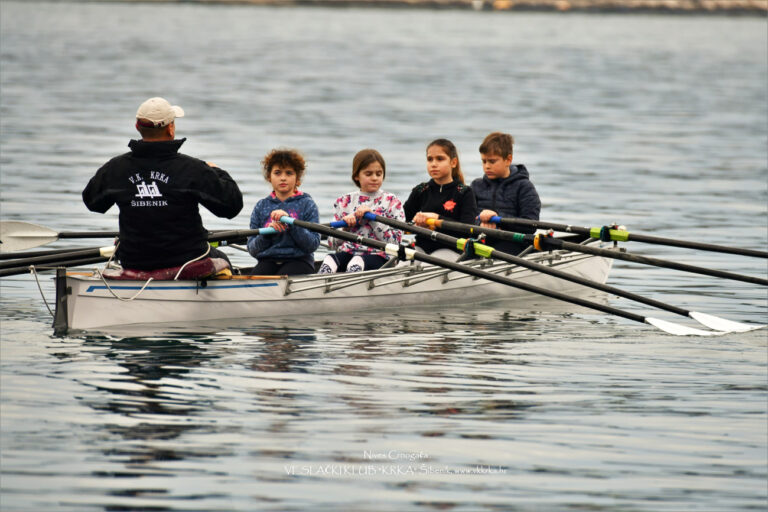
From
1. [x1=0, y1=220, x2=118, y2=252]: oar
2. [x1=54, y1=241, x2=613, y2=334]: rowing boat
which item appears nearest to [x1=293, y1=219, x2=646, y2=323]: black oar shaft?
[x1=54, y1=241, x2=613, y2=334]: rowing boat

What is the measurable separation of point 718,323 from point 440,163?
126 inches

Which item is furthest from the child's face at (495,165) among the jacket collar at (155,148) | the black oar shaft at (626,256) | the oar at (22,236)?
the oar at (22,236)

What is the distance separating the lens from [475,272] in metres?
11.9

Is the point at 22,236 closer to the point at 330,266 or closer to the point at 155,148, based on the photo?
the point at 155,148

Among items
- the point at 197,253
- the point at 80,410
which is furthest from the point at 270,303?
the point at 80,410

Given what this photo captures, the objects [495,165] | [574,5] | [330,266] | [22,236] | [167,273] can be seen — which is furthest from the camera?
[574,5]

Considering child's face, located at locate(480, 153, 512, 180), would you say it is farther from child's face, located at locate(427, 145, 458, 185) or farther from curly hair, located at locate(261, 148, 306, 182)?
curly hair, located at locate(261, 148, 306, 182)

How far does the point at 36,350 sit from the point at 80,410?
175cm

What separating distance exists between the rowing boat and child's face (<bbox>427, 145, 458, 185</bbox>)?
942mm

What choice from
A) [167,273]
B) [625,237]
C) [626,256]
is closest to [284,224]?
[167,273]

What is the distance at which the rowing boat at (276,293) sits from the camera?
11.0 m

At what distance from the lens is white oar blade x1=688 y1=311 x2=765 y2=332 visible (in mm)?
12211

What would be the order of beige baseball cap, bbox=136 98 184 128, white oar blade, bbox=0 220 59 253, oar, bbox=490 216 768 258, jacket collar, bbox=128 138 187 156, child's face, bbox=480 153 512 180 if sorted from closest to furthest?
beige baseball cap, bbox=136 98 184 128 < jacket collar, bbox=128 138 187 156 < white oar blade, bbox=0 220 59 253 < oar, bbox=490 216 768 258 < child's face, bbox=480 153 512 180

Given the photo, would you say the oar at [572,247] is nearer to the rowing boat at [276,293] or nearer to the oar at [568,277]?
the rowing boat at [276,293]
